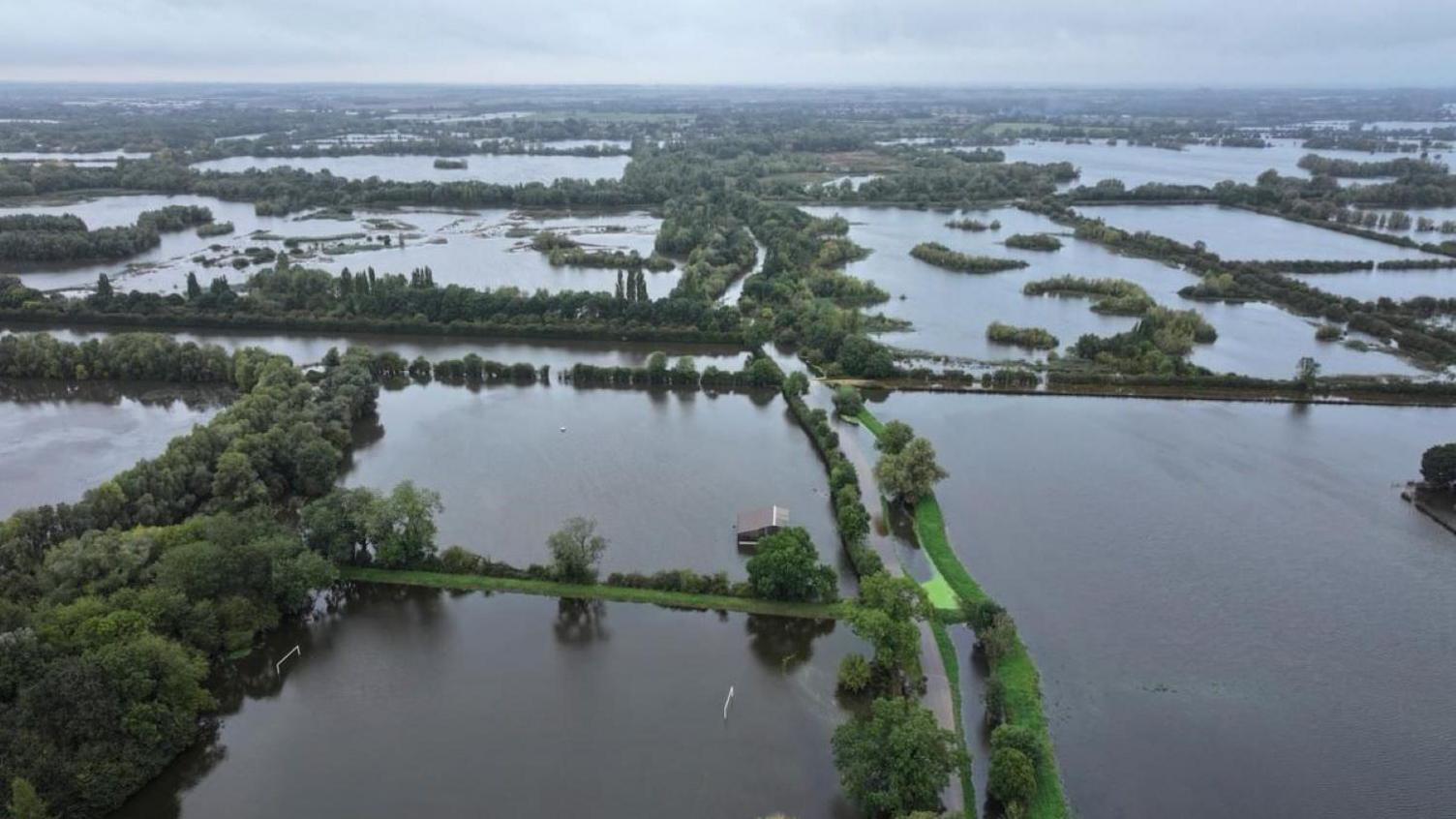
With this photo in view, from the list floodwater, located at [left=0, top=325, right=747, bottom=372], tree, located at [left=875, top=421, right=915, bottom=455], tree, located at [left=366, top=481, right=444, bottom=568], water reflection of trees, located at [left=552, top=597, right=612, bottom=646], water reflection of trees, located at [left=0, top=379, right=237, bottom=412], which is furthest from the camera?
floodwater, located at [left=0, top=325, right=747, bottom=372]

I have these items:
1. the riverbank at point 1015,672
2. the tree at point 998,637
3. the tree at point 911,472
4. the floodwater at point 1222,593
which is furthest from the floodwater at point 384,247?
the tree at point 998,637

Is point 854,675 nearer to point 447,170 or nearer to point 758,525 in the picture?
point 758,525

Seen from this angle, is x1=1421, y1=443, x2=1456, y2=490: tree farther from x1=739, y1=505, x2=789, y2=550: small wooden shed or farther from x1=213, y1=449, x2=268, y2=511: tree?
x1=213, y1=449, x2=268, y2=511: tree

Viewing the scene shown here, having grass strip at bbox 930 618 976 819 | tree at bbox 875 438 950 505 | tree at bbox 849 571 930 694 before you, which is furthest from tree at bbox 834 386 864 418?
tree at bbox 849 571 930 694

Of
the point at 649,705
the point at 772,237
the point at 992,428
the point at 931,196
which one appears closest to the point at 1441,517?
the point at 992,428

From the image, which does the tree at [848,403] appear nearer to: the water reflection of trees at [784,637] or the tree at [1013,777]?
the water reflection of trees at [784,637]

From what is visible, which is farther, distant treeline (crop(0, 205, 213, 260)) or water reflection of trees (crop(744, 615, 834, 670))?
distant treeline (crop(0, 205, 213, 260))

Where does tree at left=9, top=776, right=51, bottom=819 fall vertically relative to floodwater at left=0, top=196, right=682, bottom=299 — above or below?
below
